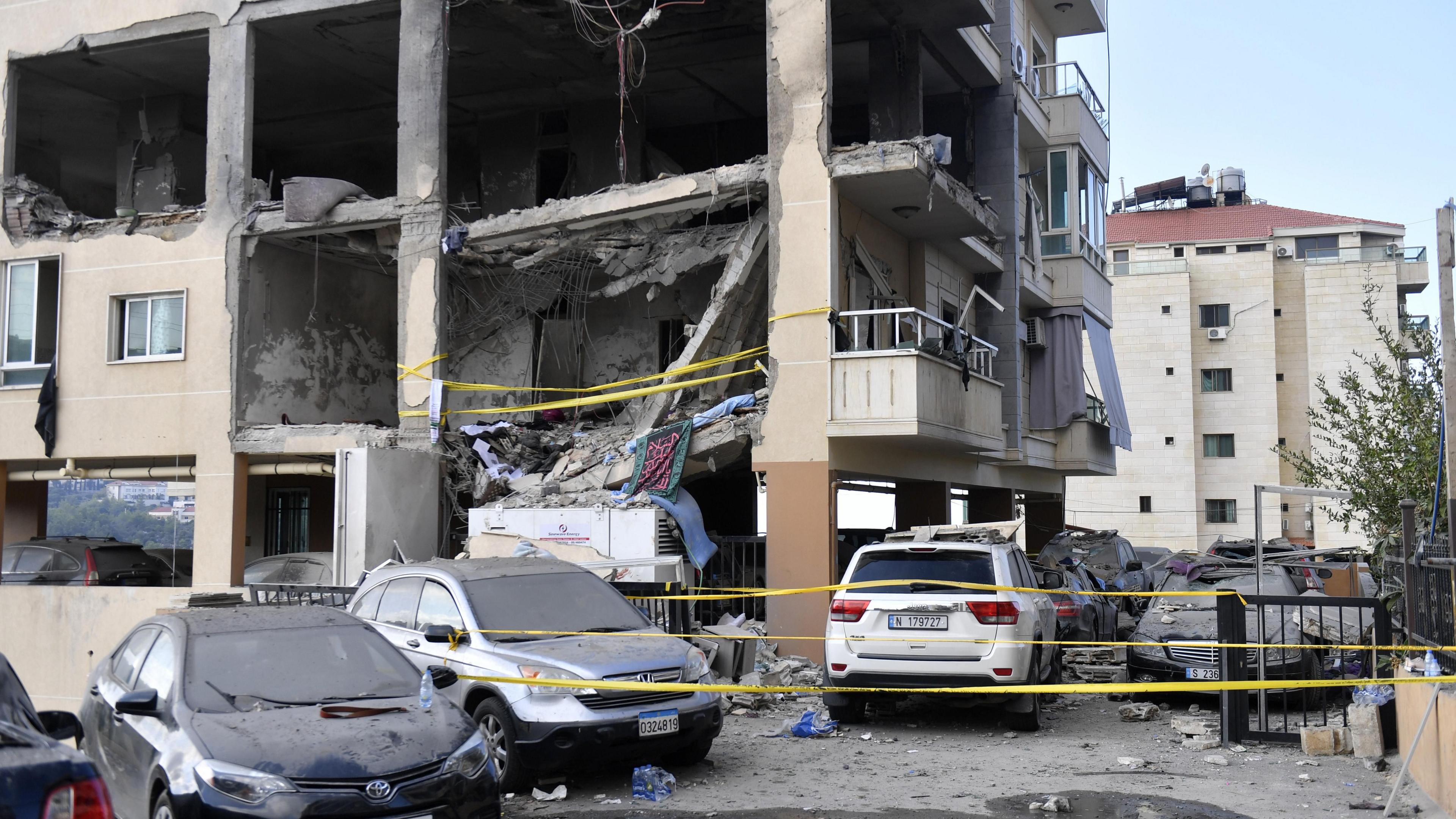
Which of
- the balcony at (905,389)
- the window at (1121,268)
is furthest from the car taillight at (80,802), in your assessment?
the window at (1121,268)

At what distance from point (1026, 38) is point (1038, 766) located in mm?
20244

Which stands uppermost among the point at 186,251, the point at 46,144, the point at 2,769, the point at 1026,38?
the point at 1026,38

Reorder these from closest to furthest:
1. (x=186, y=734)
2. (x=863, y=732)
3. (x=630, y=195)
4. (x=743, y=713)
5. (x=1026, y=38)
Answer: (x=186, y=734), (x=863, y=732), (x=743, y=713), (x=630, y=195), (x=1026, y=38)

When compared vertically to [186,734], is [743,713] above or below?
below

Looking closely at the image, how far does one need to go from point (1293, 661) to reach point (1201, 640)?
1114 mm

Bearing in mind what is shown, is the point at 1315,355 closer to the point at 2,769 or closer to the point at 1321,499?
the point at 1321,499

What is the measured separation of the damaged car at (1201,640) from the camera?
11.5 m

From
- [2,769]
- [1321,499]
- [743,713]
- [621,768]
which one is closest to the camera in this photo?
[2,769]

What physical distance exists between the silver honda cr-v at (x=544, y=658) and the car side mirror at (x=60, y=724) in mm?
3204

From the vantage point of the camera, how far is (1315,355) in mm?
53281

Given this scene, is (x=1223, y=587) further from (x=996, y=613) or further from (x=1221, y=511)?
(x=1221, y=511)

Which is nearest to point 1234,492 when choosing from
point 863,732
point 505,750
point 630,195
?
point 630,195

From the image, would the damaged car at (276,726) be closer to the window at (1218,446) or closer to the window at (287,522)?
the window at (287,522)

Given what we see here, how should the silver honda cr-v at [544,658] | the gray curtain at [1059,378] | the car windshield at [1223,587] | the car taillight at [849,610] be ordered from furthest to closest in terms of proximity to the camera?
1. the gray curtain at [1059,378]
2. the car windshield at [1223,587]
3. the car taillight at [849,610]
4. the silver honda cr-v at [544,658]
